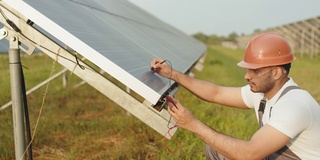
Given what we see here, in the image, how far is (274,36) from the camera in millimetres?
2547

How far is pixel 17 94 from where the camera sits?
2.45 m

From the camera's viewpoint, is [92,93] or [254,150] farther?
[92,93]

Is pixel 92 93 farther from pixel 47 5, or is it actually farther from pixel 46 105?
pixel 47 5

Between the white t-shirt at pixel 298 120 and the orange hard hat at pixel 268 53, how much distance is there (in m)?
0.19

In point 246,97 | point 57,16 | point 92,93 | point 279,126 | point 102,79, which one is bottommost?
point 92,93

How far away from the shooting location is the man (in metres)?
2.23

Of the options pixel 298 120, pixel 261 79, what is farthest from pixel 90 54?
pixel 298 120

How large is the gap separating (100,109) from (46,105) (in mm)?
985

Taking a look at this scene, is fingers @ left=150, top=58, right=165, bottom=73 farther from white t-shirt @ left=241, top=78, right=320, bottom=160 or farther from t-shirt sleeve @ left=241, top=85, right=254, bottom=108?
white t-shirt @ left=241, top=78, right=320, bottom=160

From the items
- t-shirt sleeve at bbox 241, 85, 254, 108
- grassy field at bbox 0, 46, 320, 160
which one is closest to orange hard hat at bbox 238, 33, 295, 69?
t-shirt sleeve at bbox 241, 85, 254, 108

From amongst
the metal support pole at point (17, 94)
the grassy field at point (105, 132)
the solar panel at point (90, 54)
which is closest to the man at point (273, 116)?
the solar panel at point (90, 54)

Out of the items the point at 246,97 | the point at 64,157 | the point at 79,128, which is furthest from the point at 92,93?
the point at 246,97

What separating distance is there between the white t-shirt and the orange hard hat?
0.19 metres

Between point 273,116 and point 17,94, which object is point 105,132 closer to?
point 17,94
